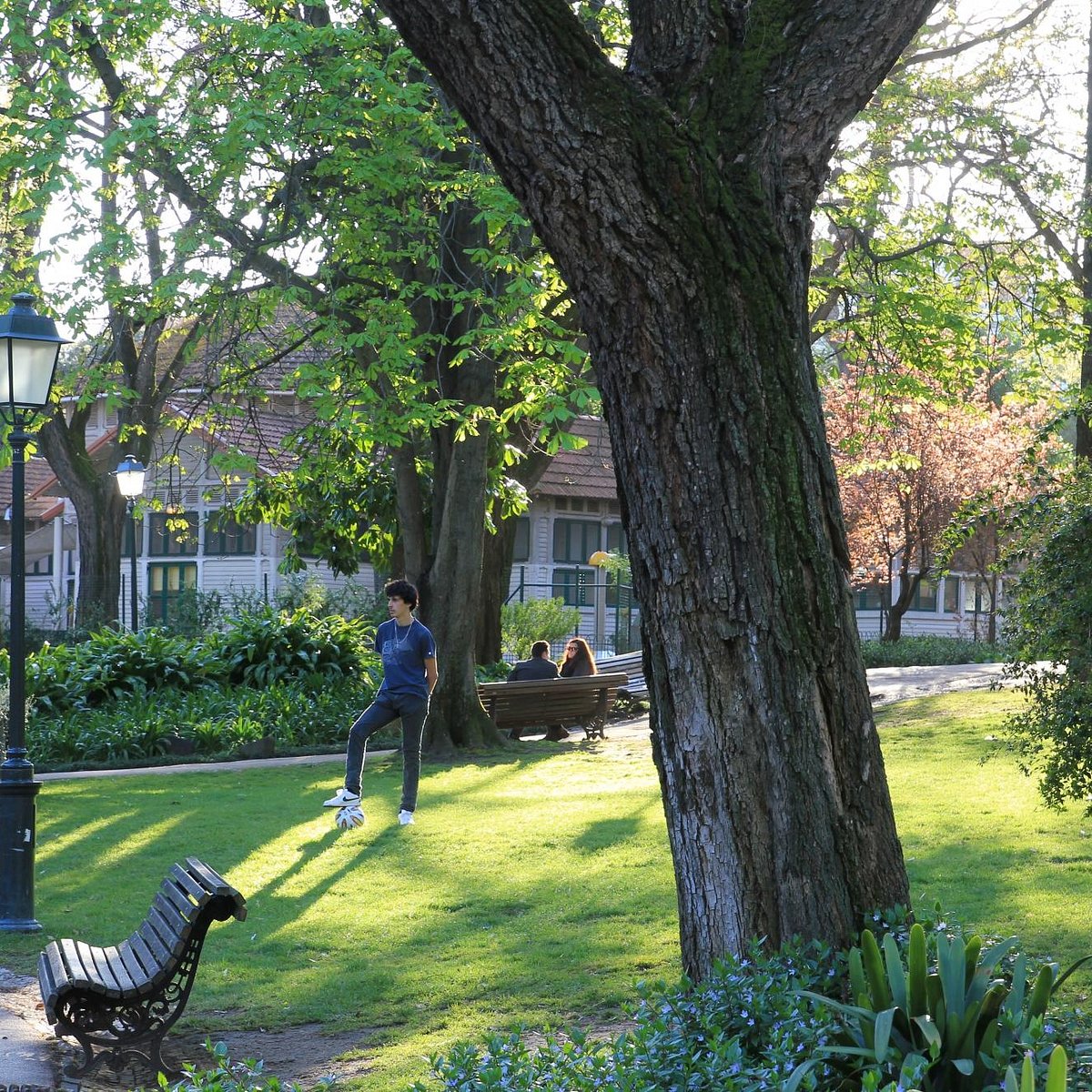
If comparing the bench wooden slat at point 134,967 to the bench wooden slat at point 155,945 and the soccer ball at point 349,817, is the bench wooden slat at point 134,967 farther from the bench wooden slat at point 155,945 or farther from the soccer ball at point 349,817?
the soccer ball at point 349,817

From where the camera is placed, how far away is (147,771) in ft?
51.6

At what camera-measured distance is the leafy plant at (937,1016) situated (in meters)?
3.78

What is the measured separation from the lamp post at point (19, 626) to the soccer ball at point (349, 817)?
278 cm

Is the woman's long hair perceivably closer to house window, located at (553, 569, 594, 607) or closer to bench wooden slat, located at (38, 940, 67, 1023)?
bench wooden slat, located at (38, 940, 67, 1023)

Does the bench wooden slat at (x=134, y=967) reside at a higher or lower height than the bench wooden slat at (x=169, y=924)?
lower

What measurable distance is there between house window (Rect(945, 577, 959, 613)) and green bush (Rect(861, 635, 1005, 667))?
18.7 meters

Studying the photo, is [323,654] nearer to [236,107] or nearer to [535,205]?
[236,107]

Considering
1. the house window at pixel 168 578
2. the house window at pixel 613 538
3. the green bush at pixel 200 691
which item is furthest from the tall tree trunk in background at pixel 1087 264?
the house window at pixel 168 578

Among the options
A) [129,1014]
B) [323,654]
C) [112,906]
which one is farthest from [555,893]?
[323,654]

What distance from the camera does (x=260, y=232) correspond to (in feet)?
46.4

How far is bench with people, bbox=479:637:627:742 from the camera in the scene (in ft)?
58.3

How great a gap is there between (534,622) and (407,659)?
18526 millimetres

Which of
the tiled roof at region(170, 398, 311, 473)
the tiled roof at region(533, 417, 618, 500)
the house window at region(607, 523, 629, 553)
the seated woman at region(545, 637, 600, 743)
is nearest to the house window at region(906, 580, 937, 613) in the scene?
the house window at region(607, 523, 629, 553)

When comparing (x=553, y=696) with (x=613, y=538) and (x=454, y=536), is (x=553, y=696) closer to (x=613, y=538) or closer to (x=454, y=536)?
(x=454, y=536)
